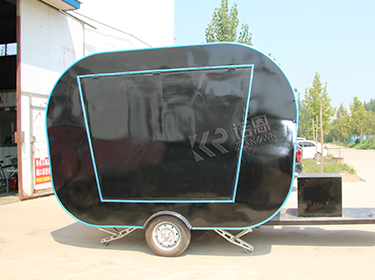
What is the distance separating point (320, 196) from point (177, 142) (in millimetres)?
2334

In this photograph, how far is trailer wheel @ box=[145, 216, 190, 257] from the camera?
191 inches

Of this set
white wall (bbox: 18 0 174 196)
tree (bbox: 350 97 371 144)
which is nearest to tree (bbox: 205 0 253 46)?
white wall (bbox: 18 0 174 196)

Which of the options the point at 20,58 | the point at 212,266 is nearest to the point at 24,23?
the point at 20,58

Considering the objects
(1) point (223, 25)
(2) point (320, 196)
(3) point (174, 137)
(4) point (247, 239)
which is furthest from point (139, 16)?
(2) point (320, 196)

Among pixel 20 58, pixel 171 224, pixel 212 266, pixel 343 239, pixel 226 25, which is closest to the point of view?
pixel 212 266

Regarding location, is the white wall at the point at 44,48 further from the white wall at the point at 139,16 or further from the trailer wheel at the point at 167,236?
the trailer wheel at the point at 167,236

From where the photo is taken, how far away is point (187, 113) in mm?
4793

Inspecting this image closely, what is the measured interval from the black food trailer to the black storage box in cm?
2

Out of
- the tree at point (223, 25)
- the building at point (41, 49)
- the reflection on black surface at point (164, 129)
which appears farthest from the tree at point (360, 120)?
the reflection on black surface at point (164, 129)

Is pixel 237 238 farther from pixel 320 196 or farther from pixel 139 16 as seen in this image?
pixel 139 16

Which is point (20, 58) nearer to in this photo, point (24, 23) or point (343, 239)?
point (24, 23)

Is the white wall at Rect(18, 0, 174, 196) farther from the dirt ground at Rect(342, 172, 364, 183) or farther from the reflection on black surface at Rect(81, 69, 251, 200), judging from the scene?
the dirt ground at Rect(342, 172, 364, 183)

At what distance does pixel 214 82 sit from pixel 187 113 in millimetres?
583

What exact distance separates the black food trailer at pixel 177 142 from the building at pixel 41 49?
5.02 metres
